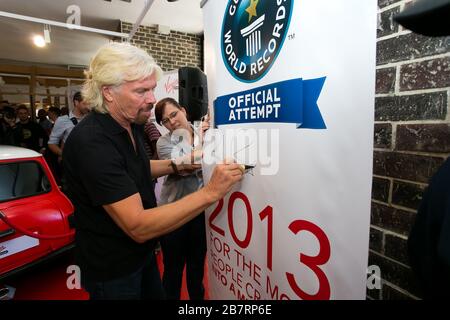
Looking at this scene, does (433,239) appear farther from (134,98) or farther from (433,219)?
(134,98)

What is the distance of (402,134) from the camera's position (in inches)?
29.4

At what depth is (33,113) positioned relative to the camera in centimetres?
856

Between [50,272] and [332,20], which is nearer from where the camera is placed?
[332,20]

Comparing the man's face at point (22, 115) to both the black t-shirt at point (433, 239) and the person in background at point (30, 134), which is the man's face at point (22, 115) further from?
the black t-shirt at point (433, 239)

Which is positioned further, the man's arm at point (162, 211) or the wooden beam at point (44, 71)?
the wooden beam at point (44, 71)

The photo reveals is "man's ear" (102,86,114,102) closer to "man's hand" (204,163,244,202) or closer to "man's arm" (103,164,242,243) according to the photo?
"man's arm" (103,164,242,243)

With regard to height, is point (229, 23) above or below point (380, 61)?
above

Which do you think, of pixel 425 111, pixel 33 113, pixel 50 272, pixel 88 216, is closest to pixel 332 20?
pixel 425 111

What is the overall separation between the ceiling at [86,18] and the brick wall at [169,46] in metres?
0.13

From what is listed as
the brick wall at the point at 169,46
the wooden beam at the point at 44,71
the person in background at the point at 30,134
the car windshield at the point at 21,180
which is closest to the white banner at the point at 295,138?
the car windshield at the point at 21,180

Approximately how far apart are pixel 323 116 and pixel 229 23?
682mm

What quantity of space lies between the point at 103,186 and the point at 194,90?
2.55 ft

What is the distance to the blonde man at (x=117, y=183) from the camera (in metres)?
0.97
